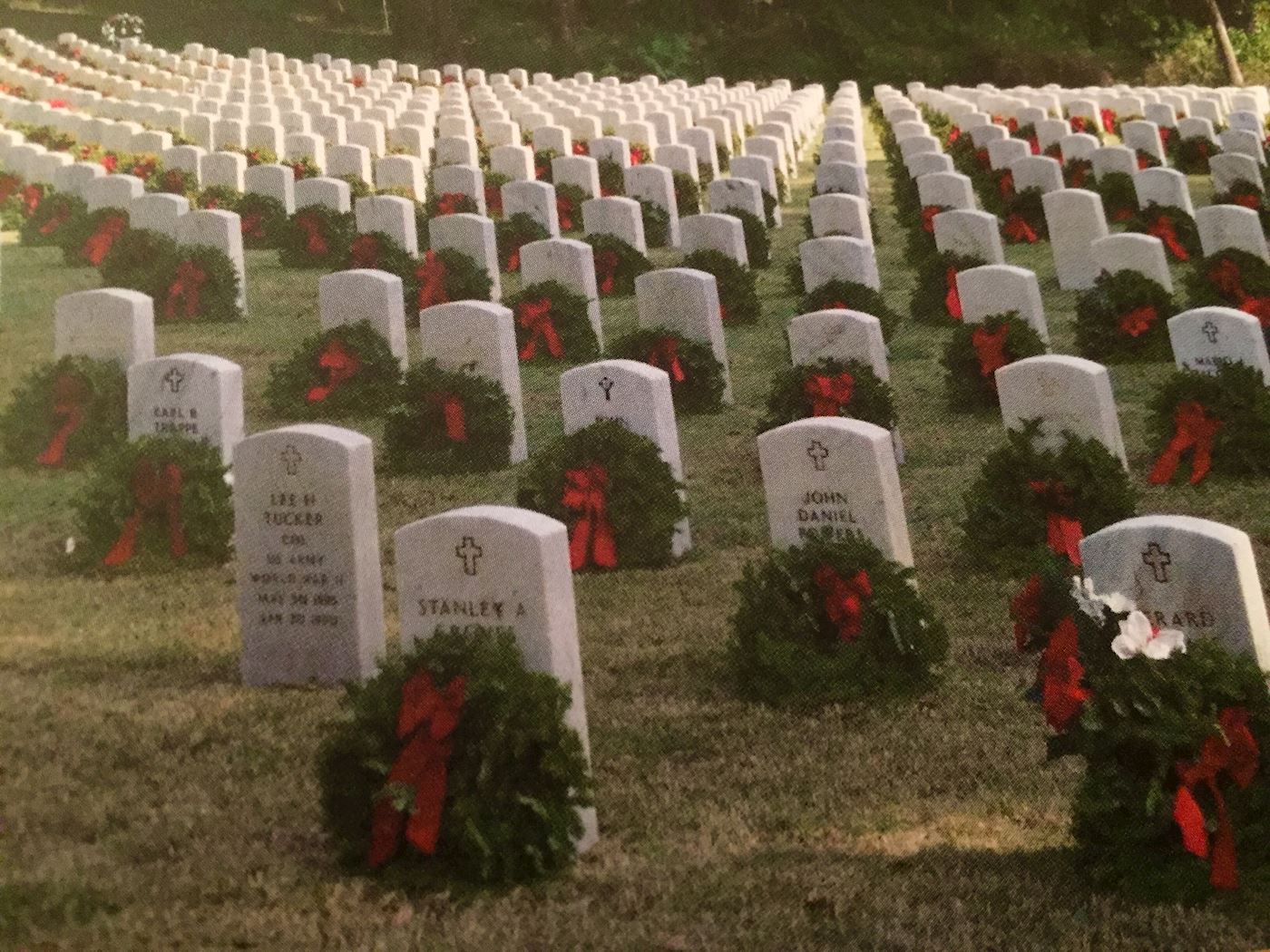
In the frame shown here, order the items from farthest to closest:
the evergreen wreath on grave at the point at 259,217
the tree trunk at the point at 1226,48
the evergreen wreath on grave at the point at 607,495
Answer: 1. the tree trunk at the point at 1226,48
2. the evergreen wreath on grave at the point at 259,217
3. the evergreen wreath on grave at the point at 607,495

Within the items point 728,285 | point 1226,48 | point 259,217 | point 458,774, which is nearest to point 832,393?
point 728,285

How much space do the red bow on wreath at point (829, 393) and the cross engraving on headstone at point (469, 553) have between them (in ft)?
17.5

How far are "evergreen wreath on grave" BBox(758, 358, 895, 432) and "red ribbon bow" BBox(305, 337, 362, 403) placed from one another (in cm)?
303

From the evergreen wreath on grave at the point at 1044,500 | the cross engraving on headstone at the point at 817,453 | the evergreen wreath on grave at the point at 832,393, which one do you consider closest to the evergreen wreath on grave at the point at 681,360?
the evergreen wreath on grave at the point at 832,393

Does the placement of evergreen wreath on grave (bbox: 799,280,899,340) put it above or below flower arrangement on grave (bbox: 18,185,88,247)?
below

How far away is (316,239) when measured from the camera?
59.4 ft

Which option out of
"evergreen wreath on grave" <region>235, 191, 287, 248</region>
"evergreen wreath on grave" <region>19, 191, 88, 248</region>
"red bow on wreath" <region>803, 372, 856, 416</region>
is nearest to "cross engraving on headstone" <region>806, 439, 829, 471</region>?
"red bow on wreath" <region>803, 372, 856, 416</region>

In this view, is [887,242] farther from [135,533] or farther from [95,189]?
[135,533]

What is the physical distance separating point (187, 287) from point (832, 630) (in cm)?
881

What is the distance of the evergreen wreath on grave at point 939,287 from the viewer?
16.1 m

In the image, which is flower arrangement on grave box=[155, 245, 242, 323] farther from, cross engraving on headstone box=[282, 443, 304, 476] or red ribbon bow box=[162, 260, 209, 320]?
cross engraving on headstone box=[282, 443, 304, 476]

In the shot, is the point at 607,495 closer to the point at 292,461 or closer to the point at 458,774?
the point at 292,461

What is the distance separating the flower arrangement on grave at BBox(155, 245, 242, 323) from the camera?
15.2 meters

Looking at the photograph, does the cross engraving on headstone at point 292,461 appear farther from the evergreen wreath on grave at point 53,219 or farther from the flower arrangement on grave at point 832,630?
the evergreen wreath on grave at point 53,219
